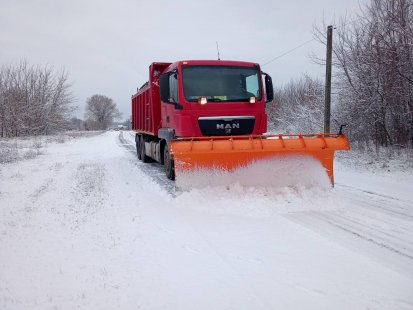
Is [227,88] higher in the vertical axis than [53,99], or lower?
lower

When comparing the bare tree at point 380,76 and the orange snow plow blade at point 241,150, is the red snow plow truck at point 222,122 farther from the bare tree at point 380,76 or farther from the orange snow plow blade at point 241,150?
the bare tree at point 380,76

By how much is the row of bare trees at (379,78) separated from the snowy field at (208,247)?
6.07 meters

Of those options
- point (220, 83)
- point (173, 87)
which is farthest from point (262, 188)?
point (173, 87)

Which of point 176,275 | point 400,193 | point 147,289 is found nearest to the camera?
point 147,289

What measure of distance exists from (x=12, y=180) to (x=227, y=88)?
19.0ft

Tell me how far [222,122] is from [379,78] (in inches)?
323

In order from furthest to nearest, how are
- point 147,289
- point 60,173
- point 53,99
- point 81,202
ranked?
point 53,99
point 60,173
point 81,202
point 147,289

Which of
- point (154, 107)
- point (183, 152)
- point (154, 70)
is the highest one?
point (154, 70)

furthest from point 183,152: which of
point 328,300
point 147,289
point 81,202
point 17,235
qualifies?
point 328,300

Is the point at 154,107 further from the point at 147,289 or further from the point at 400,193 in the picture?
the point at 147,289

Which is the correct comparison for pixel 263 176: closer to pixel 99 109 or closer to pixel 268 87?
pixel 268 87

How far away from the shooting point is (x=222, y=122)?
732 centimetres

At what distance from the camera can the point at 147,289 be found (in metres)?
2.98

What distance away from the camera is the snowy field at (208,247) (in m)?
2.88
